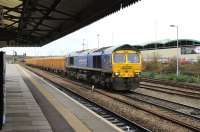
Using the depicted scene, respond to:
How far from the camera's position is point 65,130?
36.2 feet

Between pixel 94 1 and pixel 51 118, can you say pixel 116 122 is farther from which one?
pixel 94 1

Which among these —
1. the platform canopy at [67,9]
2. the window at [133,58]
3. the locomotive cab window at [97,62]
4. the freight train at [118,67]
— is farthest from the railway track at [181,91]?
the platform canopy at [67,9]

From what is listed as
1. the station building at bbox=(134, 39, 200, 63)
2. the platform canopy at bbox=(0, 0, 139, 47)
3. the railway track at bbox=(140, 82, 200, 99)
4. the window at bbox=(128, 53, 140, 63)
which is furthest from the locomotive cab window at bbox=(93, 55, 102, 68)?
the station building at bbox=(134, 39, 200, 63)

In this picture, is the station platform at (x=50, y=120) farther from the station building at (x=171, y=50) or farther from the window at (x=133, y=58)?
the station building at (x=171, y=50)

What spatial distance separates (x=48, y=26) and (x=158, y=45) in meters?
48.6

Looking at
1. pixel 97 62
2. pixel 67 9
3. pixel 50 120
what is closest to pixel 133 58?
pixel 97 62

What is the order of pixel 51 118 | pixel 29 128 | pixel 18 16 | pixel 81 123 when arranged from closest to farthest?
pixel 29 128, pixel 81 123, pixel 51 118, pixel 18 16

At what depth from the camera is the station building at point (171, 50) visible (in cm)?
6569

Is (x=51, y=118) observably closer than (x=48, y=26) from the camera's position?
Yes

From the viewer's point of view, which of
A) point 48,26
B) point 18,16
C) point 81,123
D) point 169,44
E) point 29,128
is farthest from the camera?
point 169,44

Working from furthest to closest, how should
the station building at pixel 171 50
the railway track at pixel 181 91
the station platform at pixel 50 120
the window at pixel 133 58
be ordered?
the station building at pixel 171 50
the window at pixel 133 58
the railway track at pixel 181 91
the station platform at pixel 50 120

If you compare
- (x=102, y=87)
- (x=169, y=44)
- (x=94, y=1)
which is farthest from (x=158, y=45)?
(x=94, y=1)

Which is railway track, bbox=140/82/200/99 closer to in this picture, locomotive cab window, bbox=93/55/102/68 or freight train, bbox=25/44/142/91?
freight train, bbox=25/44/142/91

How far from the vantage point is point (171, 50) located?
223 feet
